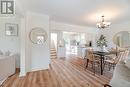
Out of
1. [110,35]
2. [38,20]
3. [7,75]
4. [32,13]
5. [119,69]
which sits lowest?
[7,75]

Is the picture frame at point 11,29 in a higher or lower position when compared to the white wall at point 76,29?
lower

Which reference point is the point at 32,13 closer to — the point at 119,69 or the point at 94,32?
the point at 119,69

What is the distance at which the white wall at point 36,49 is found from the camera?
4027mm

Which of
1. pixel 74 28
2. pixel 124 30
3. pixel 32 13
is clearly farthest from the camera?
pixel 74 28

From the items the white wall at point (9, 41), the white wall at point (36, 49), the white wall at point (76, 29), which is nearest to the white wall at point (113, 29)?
the white wall at point (76, 29)

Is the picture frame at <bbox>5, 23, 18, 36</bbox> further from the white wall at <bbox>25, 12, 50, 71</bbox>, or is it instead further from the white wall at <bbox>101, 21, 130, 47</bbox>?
the white wall at <bbox>101, 21, 130, 47</bbox>

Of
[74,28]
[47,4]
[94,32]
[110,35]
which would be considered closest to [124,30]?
[110,35]

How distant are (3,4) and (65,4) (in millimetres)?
1884

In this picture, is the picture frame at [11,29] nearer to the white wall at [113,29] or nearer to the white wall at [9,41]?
the white wall at [9,41]

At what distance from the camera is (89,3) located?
3.35 m

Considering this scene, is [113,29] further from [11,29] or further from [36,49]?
[11,29]

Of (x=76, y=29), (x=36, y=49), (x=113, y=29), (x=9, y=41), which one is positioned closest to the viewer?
(x=36, y=49)

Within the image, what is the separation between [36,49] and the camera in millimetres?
4227

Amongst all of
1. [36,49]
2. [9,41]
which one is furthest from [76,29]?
[9,41]
